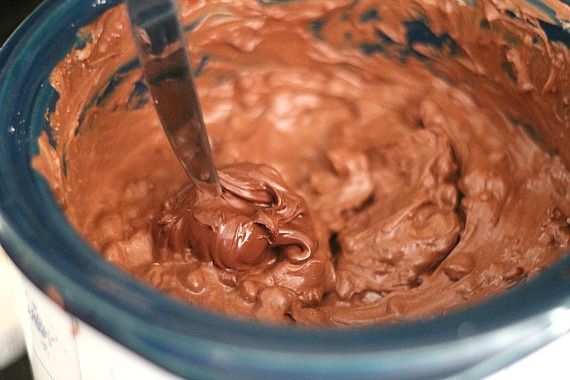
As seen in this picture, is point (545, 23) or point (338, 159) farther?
point (338, 159)

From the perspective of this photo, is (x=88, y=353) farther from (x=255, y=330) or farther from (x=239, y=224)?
(x=239, y=224)

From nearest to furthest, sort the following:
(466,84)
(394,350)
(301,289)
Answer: (394,350), (301,289), (466,84)

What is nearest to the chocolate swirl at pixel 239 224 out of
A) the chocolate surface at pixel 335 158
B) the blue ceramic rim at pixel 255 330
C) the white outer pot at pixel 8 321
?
the chocolate surface at pixel 335 158

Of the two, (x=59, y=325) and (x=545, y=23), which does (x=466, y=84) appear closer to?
(x=545, y=23)

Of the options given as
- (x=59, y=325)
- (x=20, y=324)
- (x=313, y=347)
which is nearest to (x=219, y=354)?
(x=313, y=347)

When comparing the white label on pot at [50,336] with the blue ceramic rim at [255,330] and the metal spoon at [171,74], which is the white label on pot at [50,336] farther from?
the metal spoon at [171,74]

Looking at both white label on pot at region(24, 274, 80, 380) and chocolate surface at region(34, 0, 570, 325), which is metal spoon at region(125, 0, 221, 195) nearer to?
chocolate surface at region(34, 0, 570, 325)
